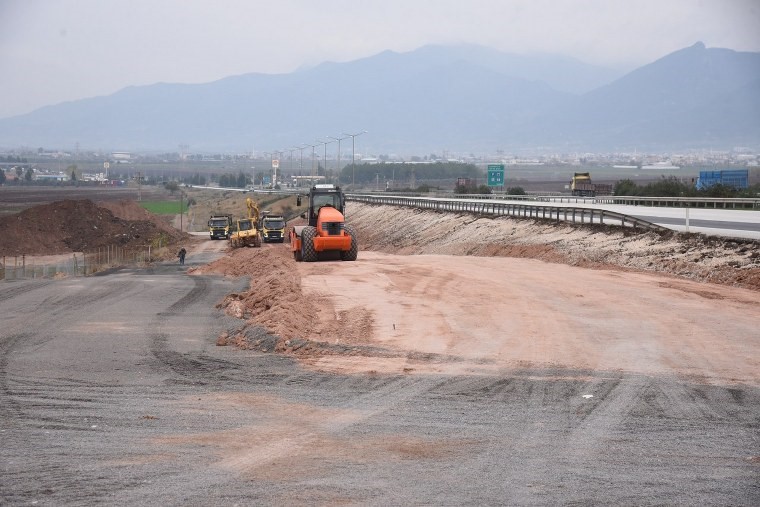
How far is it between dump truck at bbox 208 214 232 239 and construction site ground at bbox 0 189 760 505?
63.1m

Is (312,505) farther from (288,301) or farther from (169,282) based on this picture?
(169,282)

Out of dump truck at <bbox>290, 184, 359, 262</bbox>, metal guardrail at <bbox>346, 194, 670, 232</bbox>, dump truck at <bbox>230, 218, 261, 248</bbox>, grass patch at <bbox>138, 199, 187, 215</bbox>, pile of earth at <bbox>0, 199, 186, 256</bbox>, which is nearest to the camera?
dump truck at <bbox>290, 184, 359, 262</bbox>

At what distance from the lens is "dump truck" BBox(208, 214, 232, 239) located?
9419 centimetres

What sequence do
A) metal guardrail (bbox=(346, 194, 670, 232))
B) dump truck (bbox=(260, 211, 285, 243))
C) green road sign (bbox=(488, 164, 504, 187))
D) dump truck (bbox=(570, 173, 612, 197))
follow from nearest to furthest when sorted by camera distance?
metal guardrail (bbox=(346, 194, 670, 232)) < dump truck (bbox=(260, 211, 285, 243)) < dump truck (bbox=(570, 173, 612, 197)) < green road sign (bbox=(488, 164, 504, 187))

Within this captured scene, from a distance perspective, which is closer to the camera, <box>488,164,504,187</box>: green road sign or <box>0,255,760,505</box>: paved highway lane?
<box>0,255,760,505</box>: paved highway lane

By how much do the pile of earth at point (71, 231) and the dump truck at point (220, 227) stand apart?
153 inches

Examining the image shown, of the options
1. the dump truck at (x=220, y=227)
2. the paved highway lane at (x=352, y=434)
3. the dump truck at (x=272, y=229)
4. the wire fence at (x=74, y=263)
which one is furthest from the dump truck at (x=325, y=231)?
the dump truck at (x=220, y=227)

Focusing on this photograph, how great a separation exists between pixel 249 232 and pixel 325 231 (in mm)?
33393

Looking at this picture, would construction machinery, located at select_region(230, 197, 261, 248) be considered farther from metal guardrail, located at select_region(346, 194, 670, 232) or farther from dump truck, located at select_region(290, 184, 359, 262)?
dump truck, located at select_region(290, 184, 359, 262)

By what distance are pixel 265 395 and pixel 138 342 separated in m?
6.73

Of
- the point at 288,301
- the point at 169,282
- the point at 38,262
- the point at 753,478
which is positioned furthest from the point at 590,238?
the point at 38,262

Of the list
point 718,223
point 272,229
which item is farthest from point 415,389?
point 272,229

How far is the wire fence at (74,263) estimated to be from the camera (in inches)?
2173

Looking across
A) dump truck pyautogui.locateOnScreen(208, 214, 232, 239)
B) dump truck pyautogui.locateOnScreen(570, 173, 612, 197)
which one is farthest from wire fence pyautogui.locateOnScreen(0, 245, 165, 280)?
dump truck pyautogui.locateOnScreen(570, 173, 612, 197)
